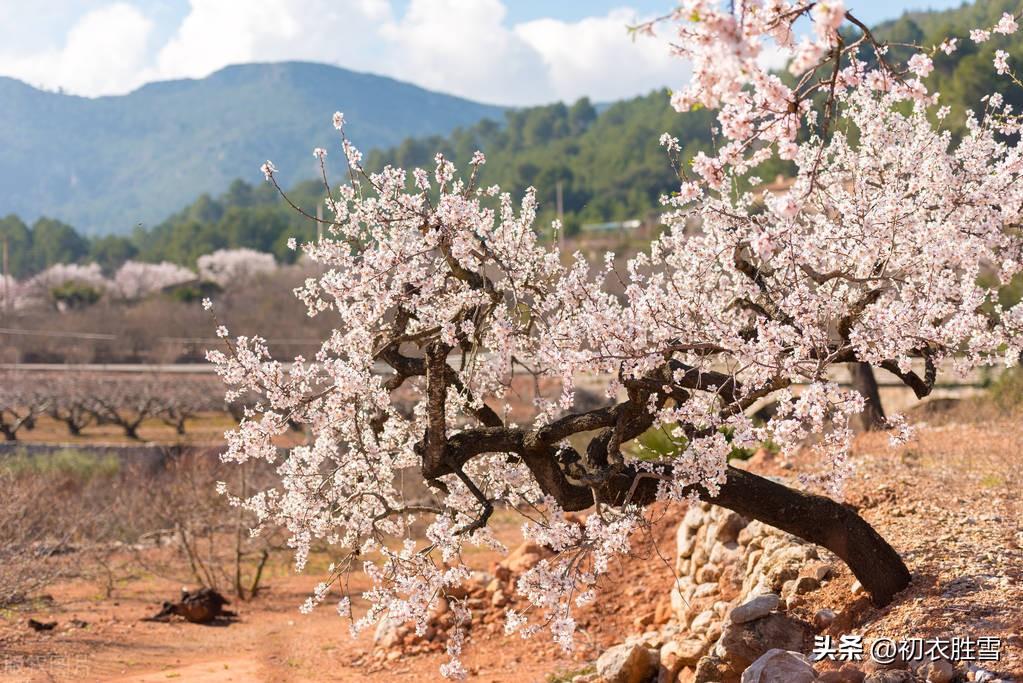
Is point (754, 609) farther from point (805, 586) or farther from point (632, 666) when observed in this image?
point (632, 666)

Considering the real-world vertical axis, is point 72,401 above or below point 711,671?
above

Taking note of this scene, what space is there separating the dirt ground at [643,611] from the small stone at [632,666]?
0.74 m

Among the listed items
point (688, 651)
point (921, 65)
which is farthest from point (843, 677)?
point (921, 65)

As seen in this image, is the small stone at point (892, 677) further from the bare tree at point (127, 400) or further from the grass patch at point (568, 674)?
the bare tree at point (127, 400)

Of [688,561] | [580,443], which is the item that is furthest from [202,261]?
[688,561]

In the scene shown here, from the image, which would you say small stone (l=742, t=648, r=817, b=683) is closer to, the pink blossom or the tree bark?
the tree bark

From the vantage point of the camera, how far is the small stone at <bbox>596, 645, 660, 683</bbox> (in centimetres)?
705

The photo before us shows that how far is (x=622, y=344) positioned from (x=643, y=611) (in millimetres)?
4654

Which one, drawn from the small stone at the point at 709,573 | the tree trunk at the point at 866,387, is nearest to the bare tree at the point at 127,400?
the tree trunk at the point at 866,387

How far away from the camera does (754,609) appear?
645 cm

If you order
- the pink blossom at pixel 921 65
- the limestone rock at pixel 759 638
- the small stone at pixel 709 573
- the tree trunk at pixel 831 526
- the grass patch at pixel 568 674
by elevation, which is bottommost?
the grass patch at pixel 568 674

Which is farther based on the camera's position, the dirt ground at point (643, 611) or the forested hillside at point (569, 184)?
the forested hillside at point (569, 184)

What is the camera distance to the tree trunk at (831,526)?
6.14 meters

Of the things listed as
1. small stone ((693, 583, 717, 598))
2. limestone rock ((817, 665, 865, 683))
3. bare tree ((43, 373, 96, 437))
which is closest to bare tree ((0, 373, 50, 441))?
bare tree ((43, 373, 96, 437))
